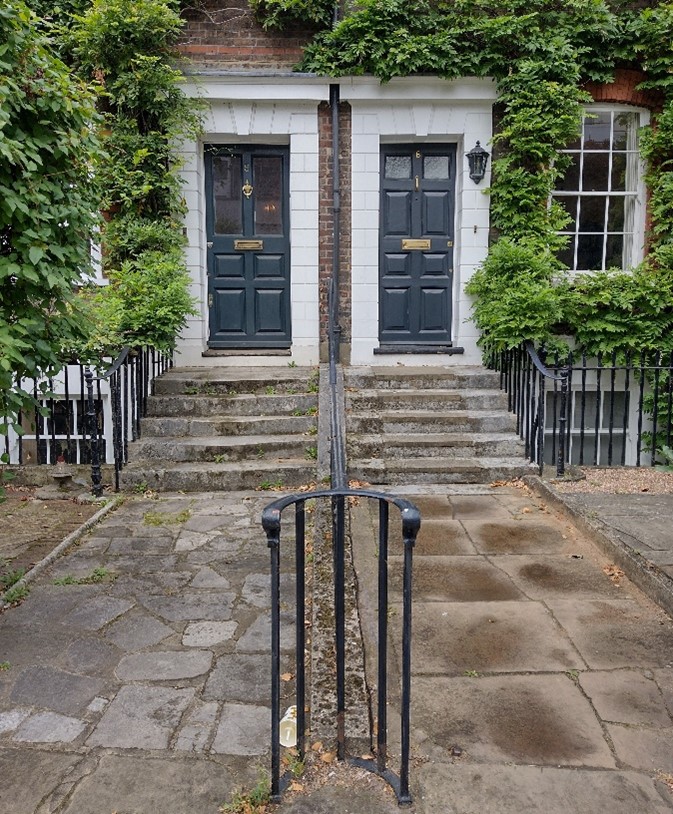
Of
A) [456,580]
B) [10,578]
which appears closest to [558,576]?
[456,580]

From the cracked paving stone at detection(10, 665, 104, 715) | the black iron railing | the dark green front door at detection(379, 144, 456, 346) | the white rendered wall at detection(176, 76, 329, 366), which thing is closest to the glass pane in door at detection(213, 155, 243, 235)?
the white rendered wall at detection(176, 76, 329, 366)

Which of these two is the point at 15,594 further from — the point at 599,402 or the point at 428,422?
the point at 599,402

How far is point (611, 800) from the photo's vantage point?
7.59 ft

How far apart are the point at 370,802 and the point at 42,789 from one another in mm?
1149

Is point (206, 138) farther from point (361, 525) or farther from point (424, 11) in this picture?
point (361, 525)

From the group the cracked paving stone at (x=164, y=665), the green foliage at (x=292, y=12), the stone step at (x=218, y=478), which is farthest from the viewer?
the green foliage at (x=292, y=12)

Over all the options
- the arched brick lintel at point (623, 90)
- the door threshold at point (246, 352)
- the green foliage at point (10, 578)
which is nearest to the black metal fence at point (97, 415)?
the door threshold at point (246, 352)

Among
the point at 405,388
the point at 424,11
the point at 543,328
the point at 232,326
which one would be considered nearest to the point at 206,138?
the point at 232,326

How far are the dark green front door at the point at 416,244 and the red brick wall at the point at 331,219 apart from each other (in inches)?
17.9

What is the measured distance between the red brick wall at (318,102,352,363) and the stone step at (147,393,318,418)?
1369 mm

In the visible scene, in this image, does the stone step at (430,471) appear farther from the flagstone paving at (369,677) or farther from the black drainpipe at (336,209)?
the black drainpipe at (336,209)

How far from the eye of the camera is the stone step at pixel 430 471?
21.1 feet

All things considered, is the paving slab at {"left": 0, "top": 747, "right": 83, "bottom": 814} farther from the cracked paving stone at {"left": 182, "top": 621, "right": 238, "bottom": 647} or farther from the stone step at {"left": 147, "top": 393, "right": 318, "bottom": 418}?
the stone step at {"left": 147, "top": 393, "right": 318, "bottom": 418}

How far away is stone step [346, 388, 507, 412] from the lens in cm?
734
